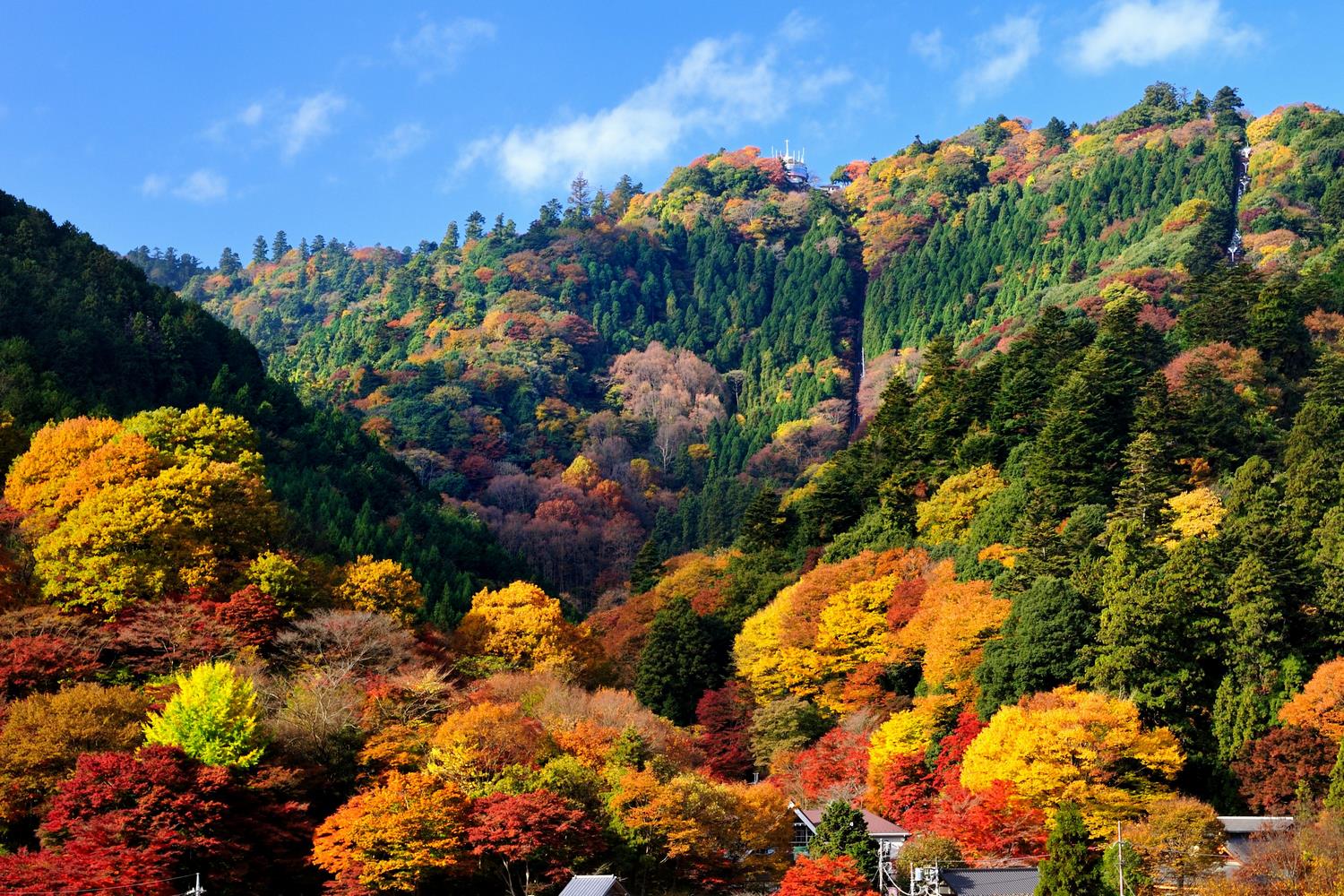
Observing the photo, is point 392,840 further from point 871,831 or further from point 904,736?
point 904,736

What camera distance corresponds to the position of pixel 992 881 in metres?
37.8

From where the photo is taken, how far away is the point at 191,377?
231ft

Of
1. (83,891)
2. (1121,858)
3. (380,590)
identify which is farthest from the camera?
(380,590)

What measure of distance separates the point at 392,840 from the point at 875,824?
1481 centimetres

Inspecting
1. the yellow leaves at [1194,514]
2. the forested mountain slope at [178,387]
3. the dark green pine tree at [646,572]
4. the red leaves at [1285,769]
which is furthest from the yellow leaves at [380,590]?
the red leaves at [1285,769]

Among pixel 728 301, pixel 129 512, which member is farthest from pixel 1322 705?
pixel 728 301

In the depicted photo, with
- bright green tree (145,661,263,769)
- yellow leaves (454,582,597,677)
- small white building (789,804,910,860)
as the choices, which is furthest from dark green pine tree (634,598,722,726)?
bright green tree (145,661,263,769)

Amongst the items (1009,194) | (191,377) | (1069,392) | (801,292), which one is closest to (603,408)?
(801,292)

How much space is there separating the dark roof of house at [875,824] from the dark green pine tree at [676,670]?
11329 mm

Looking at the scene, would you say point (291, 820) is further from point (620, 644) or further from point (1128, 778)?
point (620, 644)

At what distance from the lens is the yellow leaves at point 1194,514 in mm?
49625

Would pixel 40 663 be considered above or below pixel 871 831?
above

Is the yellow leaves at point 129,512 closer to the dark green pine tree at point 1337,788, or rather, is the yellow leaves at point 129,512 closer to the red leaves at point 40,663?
the red leaves at point 40,663

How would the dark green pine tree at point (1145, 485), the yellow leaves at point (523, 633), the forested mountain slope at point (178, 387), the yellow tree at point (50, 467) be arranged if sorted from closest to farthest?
1. the yellow tree at point (50, 467)
2. the dark green pine tree at point (1145, 485)
3. the yellow leaves at point (523, 633)
4. the forested mountain slope at point (178, 387)
